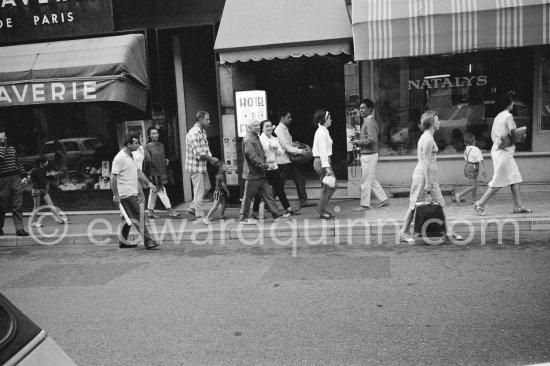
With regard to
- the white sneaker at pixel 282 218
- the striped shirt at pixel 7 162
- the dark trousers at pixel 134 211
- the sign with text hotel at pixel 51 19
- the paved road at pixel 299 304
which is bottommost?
the paved road at pixel 299 304

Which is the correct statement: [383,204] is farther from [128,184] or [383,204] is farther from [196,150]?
[128,184]

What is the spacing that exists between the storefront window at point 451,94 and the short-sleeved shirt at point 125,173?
564 cm

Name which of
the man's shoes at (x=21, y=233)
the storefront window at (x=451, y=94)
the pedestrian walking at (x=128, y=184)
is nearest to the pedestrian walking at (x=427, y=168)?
the storefront window at (x=451, y=94)

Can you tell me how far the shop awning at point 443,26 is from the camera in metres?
9.23

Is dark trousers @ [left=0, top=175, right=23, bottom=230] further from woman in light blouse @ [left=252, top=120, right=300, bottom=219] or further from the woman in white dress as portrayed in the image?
the woman in white dress

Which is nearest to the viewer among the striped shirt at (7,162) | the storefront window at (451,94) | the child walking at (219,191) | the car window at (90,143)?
the striped shirt at (7,162)

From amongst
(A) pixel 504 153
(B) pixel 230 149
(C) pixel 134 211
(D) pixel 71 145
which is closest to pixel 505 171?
(A) pixel 504 153

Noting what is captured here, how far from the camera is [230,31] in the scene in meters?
10.4

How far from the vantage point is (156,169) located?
10656mm

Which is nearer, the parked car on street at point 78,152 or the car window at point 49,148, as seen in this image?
the parked car on street at point 78,152

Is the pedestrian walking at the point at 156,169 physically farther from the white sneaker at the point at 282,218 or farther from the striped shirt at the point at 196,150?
the white sneaker at the point at 282,218

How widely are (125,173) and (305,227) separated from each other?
3.07m

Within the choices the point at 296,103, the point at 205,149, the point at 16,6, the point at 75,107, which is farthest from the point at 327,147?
the point at 16,6

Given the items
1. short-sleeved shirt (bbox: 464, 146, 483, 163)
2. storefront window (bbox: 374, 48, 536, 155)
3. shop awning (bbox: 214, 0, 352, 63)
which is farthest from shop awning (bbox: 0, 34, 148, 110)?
short-sleeved shirt (bbox: 464, 146, 483, 163)
